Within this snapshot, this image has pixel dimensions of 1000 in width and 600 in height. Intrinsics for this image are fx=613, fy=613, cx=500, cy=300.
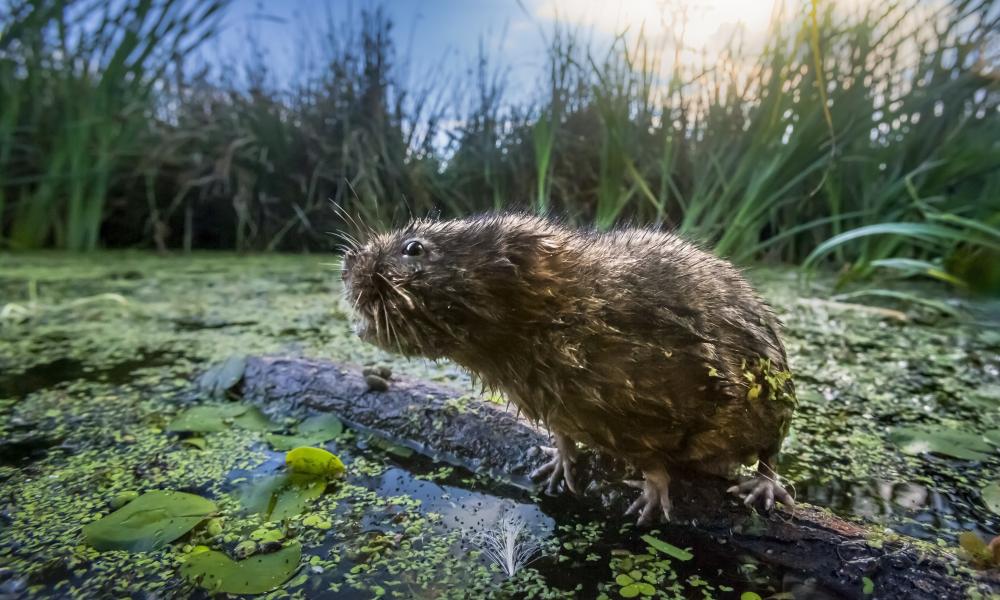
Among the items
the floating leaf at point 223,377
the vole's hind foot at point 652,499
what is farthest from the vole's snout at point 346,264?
the floating leaf at point 223,377

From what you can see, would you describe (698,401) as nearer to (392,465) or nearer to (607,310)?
(607,310)

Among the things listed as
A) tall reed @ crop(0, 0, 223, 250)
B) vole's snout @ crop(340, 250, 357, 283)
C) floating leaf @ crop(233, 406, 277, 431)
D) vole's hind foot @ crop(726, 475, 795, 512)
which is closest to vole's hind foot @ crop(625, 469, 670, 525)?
vole's hind foot @ crop(726, 475, 795, 512)

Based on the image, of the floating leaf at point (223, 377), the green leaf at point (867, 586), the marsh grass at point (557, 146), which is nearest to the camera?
the green leaf at point (867, 586)

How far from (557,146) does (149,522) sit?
4.11m

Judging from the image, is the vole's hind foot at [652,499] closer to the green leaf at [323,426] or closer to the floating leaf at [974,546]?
the floating leaf at [974,546]

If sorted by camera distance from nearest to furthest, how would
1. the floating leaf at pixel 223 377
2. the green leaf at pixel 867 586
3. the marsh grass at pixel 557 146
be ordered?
the green leaf at pixel 867 586 → the floating leaf at pixel 223 377 → the marsh grass at pixel 557 146

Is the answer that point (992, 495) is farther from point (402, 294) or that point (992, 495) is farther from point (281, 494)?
point (281, 494)

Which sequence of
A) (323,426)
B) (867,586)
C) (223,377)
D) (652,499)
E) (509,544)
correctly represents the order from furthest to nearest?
(223,377)
(323,426)
(652,499)
(509,544)
(867,586)

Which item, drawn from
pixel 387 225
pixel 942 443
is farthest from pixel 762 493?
pixel 387 225

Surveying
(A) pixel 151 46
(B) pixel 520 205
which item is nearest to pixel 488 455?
(B) pixel 520 205

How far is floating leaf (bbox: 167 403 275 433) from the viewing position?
159 cm

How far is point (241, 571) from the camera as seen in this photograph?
3.20 ft

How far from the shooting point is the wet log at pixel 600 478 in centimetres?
93

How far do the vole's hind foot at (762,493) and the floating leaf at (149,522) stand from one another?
998 millimetres
